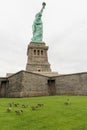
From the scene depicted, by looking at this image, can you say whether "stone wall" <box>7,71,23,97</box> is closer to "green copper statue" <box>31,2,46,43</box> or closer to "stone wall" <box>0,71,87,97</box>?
"stone wall" <box>0,71,87,97</box>

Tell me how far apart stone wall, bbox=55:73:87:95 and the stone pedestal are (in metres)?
15.1

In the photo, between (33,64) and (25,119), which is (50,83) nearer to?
(33,64)

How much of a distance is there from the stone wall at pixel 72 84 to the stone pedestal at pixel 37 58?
1512cm

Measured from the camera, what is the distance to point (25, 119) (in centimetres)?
1228

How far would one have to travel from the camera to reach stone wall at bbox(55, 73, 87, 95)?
107 ft

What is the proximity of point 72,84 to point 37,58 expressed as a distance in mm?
20629

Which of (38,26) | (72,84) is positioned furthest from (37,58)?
(72,84)

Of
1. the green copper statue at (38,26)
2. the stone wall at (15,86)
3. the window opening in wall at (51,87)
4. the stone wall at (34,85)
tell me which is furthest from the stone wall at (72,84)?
the green copper statue at (38,26)

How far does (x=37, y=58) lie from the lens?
52594mm

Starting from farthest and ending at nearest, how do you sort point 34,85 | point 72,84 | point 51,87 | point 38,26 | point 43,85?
point 38,26 → point 51,87 → point 43,85 → point 34,85 → point 72,84

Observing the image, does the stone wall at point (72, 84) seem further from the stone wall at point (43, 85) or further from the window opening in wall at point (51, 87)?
the window opening in wall at point (51, 87)

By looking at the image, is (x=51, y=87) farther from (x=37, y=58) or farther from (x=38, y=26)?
(x=38, y=26)

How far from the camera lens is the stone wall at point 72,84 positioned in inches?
1282

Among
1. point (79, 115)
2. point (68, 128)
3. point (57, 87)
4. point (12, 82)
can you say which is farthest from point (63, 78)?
point (68, 128)
